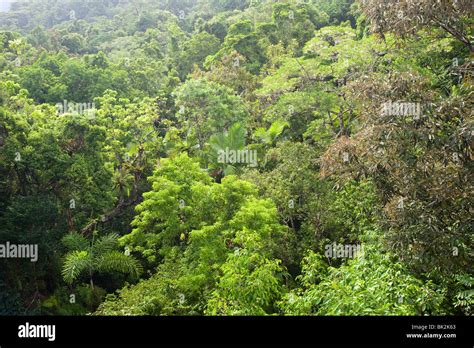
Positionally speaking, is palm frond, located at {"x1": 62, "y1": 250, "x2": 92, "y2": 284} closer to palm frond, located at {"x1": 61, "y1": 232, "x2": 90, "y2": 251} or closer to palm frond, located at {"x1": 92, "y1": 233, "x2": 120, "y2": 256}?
palm frond, located at {"x1": 61, "y1": 232, "x2": 90, "y2": 251}

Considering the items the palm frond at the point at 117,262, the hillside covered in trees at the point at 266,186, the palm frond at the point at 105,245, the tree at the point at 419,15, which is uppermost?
the tree at the point at 419,15

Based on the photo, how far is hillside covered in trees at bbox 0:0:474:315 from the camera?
20.0 feet

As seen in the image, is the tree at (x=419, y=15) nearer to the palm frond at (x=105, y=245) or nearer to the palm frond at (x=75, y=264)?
the palm frond at (x=75, y=264)

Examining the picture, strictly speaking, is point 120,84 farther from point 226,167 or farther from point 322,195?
point 322,195

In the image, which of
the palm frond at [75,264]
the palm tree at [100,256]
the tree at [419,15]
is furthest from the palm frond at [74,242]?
the tree at [419,15]

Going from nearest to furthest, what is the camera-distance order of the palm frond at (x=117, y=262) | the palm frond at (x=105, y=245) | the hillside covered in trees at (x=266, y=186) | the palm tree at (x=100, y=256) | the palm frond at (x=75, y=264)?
the hillside covered in trees at (x=266, y=186) → the palm frond at (x=75, y=264) → the palm tree at (x=100, y=256) → the palm frond at (x=117, y=262) → the palm frond at (x=105, y=245)

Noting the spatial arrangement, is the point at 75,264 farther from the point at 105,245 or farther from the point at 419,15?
the point at 419,15

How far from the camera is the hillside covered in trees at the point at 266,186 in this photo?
240 inches

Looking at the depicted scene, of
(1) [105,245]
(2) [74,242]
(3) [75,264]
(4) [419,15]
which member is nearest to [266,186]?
(1) [105,245]

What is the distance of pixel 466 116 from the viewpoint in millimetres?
5969

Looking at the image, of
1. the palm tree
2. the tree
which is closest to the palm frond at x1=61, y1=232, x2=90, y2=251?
the palm tree

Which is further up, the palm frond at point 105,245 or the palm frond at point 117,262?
the palm frond at point 105,245
